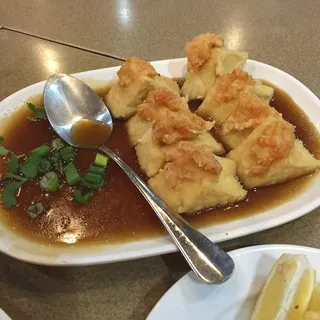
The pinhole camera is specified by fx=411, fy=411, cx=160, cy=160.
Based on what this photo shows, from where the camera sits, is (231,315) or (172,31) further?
(172,31)

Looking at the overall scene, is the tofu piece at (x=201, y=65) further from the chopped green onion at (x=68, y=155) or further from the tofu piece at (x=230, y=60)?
the chopped green onion at (x=68, y=155)

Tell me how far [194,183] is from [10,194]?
57cm

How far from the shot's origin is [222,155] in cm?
137

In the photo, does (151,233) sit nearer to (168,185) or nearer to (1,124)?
(168,185)

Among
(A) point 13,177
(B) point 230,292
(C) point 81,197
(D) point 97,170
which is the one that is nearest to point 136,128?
(D) point 97,170

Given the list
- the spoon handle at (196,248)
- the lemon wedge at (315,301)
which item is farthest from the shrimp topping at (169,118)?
the lemon wedge at (315,301)

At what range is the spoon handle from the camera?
1.01 metres

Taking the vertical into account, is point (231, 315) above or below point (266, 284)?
below

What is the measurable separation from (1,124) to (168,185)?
2.19 feet

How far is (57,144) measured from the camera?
1.41m

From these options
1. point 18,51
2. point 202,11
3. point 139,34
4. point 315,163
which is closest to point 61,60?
point 18,51

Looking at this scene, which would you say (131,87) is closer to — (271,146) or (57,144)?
(57,144)

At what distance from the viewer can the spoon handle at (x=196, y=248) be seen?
1014 millimetres

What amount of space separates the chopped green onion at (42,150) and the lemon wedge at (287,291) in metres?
0.81
